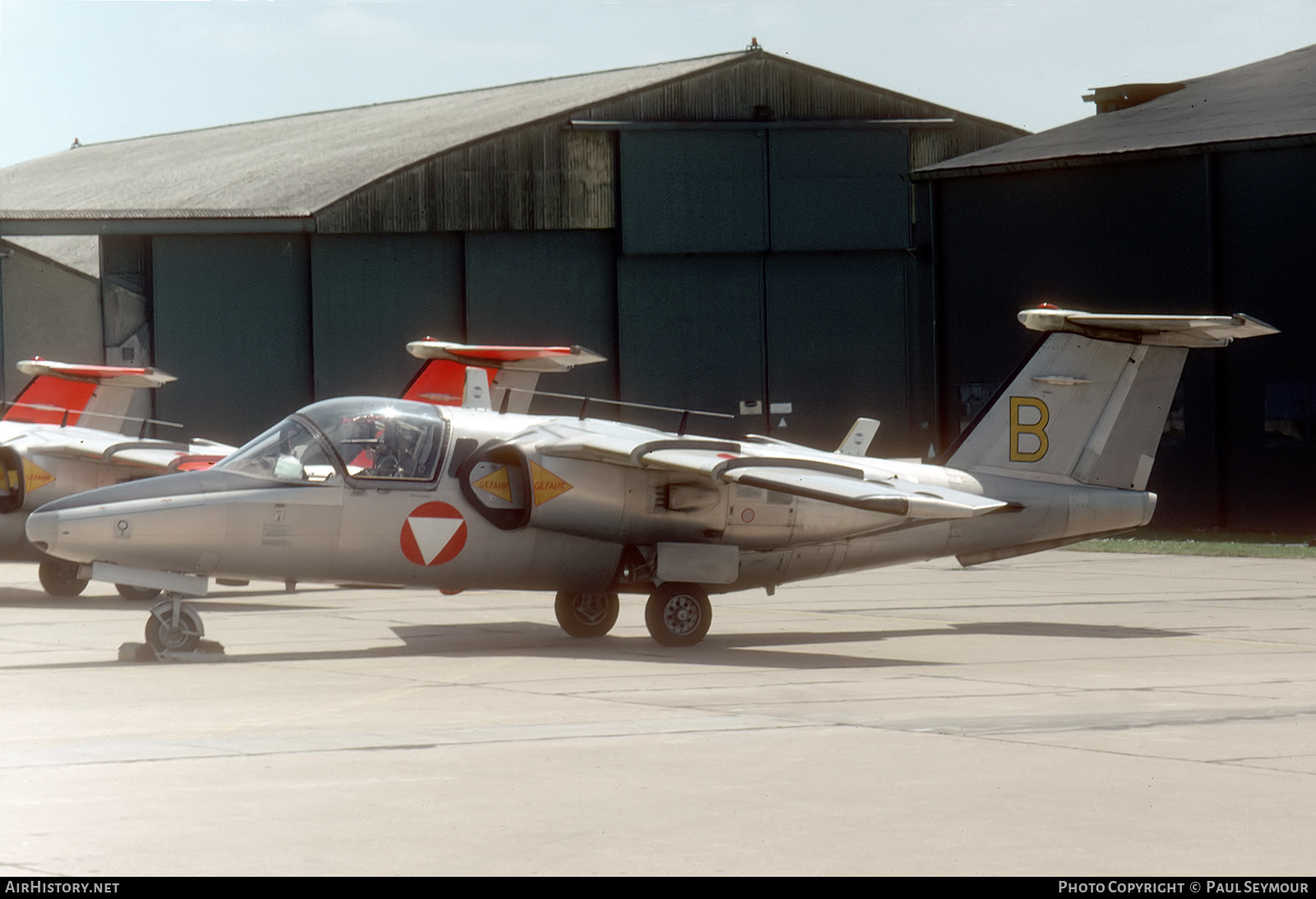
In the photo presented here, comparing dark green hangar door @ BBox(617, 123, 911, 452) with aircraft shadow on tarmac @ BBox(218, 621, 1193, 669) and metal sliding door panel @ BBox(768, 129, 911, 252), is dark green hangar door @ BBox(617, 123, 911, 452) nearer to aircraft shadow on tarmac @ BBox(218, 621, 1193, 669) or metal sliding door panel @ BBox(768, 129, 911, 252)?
metal sliding door panel @ BBox(768, 129, 911, 252)

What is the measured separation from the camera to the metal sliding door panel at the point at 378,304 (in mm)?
42344

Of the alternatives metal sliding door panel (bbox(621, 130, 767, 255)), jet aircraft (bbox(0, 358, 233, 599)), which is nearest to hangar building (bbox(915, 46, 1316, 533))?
metal sliding door panel (bbox(621, 130, 767, 255))

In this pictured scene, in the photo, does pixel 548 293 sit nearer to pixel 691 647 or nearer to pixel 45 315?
pixel 45 315

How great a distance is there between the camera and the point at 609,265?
43.2m

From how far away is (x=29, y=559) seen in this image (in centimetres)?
2234

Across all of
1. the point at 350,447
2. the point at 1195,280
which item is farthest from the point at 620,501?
the point at 1195,280

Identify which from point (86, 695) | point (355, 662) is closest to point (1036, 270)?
point (355, 662)

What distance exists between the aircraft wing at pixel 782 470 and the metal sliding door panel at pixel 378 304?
26.3 metres

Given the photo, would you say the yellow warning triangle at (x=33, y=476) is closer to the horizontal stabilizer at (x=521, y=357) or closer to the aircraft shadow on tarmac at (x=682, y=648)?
the horizontal stabilizer at (x=521, y=357)

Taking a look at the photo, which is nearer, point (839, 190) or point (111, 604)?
point (111, 604)

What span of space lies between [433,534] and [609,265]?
2798cm

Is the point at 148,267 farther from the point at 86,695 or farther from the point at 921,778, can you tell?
the point at 921,778

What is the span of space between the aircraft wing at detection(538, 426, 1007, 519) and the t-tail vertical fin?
168cm

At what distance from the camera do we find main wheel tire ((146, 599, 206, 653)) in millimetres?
14922
